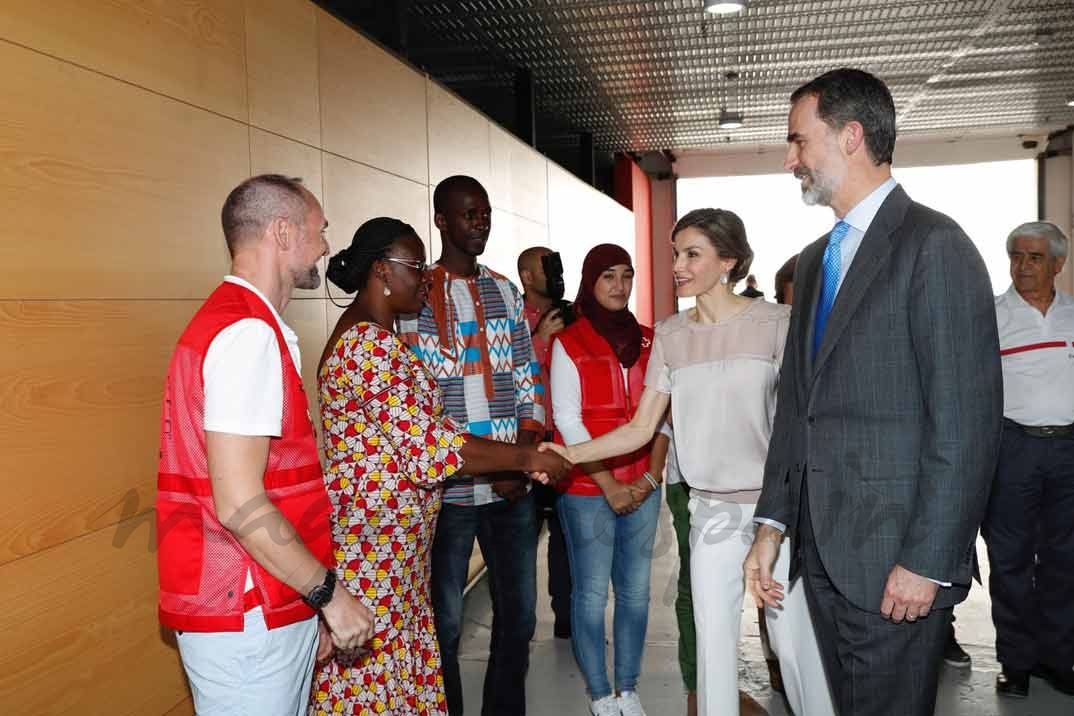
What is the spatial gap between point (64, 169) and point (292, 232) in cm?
61

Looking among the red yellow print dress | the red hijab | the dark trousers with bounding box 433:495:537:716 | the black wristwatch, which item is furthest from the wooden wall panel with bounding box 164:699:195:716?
the red hijab

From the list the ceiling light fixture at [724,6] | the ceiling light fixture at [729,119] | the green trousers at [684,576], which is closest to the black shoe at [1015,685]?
the green trousers at [684,576]

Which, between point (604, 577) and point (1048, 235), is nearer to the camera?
point (604, 577)

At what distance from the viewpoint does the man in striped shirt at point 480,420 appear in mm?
2885

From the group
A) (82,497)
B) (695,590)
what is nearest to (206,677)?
(82,497)

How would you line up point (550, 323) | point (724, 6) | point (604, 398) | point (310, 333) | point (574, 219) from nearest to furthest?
point (604, 398) → point (310, 333) → point (550, 323) → point (724, 6) → point (574, 219)

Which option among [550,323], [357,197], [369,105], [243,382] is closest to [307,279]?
[243,382]

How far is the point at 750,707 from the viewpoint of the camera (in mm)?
3336

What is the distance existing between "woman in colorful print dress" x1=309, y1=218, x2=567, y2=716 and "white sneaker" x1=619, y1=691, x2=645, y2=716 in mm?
813

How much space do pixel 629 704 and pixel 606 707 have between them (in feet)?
0.30

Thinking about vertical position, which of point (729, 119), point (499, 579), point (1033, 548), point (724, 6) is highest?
point (729, 119)

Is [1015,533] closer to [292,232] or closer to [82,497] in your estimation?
[292,232]

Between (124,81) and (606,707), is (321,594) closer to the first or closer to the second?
(124,81)

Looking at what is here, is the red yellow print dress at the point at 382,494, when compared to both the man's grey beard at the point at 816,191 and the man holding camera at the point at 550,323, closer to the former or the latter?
the man's grey beard at the point at 816,191
